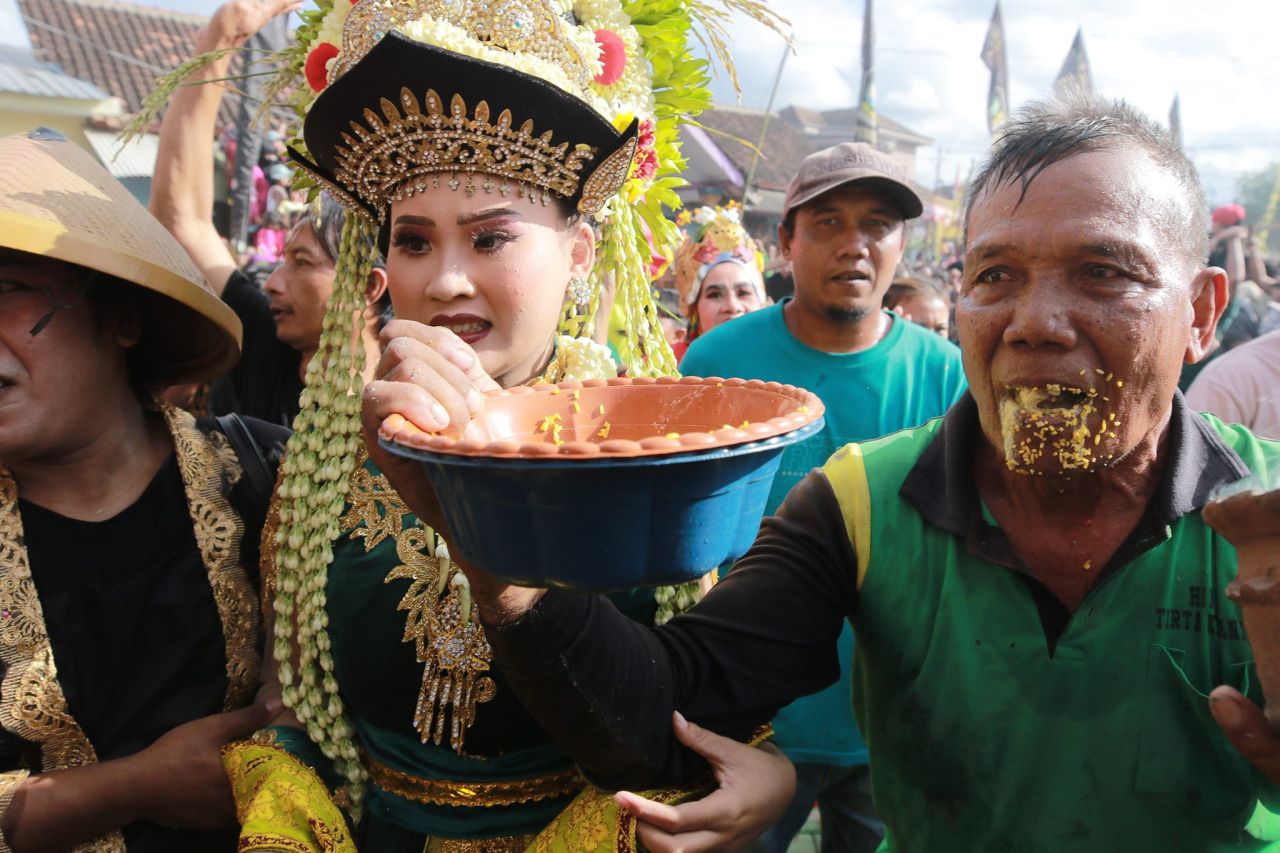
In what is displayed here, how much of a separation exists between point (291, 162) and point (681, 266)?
A: 457 centimetres

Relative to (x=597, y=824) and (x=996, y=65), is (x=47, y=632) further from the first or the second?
(x=996, y=65)

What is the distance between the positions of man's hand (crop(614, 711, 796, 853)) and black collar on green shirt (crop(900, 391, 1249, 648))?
0.50 meters

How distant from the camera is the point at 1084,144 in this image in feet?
4.61

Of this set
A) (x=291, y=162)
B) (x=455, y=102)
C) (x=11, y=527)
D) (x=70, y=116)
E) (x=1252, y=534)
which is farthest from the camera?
(x=70, y=116)

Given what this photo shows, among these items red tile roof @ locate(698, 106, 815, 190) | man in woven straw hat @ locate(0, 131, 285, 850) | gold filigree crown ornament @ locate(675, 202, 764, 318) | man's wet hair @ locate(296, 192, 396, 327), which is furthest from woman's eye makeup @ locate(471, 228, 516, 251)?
red tile roof @ locate(698, 106, 815, 190)

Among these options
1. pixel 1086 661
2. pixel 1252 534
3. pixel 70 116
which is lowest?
pixel 1086 661

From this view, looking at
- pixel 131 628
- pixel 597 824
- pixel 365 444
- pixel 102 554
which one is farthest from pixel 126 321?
pixel 597 824

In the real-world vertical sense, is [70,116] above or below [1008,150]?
above

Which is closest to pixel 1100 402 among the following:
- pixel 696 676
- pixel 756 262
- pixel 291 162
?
pixel 696 676

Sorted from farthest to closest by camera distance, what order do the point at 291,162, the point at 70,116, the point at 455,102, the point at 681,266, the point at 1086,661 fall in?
the point at 70,116, the point at 681,266, the point at 291,162, the point at 455,102, the point at 1086,661

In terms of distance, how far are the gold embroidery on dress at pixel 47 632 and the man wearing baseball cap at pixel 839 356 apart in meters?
1.51

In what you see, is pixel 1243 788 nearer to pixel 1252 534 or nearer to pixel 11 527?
pixel 1252 534

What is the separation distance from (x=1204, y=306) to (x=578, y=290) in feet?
3.81

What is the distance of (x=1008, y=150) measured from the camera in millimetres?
1508
